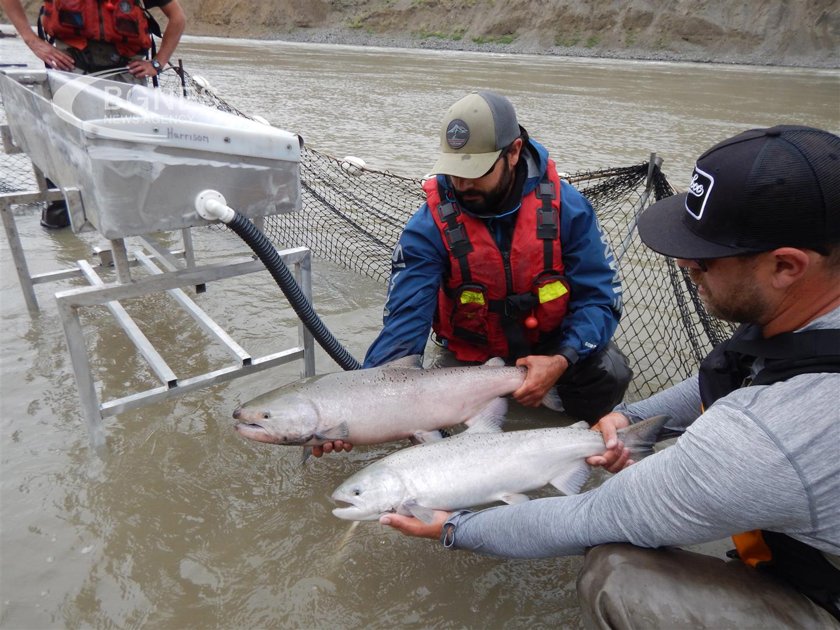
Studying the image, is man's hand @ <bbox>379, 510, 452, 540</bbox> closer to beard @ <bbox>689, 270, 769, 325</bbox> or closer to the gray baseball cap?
beard @ <bbox>689, 270, 769, 325</bbox>

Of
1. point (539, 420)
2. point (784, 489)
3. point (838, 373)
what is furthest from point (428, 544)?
point (838, 373)

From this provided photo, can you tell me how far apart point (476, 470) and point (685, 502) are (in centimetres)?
115

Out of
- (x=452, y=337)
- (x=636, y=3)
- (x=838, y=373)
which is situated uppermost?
(x=636, y=3)

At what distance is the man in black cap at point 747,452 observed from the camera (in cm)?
157

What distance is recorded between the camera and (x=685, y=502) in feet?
5.60

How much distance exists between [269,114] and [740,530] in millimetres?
14276

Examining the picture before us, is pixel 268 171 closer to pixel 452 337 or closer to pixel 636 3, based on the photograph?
pixel 452 337

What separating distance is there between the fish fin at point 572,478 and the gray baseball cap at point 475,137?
5.01 feet

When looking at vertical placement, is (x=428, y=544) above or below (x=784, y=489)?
below

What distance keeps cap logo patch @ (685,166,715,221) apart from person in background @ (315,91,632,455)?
1355 millimetres

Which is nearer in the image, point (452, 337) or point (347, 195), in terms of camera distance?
point (452, 337)

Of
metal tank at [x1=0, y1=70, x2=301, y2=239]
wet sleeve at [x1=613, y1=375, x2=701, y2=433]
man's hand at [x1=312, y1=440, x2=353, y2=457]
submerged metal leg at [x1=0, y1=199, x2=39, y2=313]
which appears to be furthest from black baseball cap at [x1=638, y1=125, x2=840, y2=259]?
submerged metal leg at [x1=0, y1=199, x2=39, y2=313]

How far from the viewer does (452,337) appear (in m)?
3.84

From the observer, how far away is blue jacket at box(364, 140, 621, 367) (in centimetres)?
331
